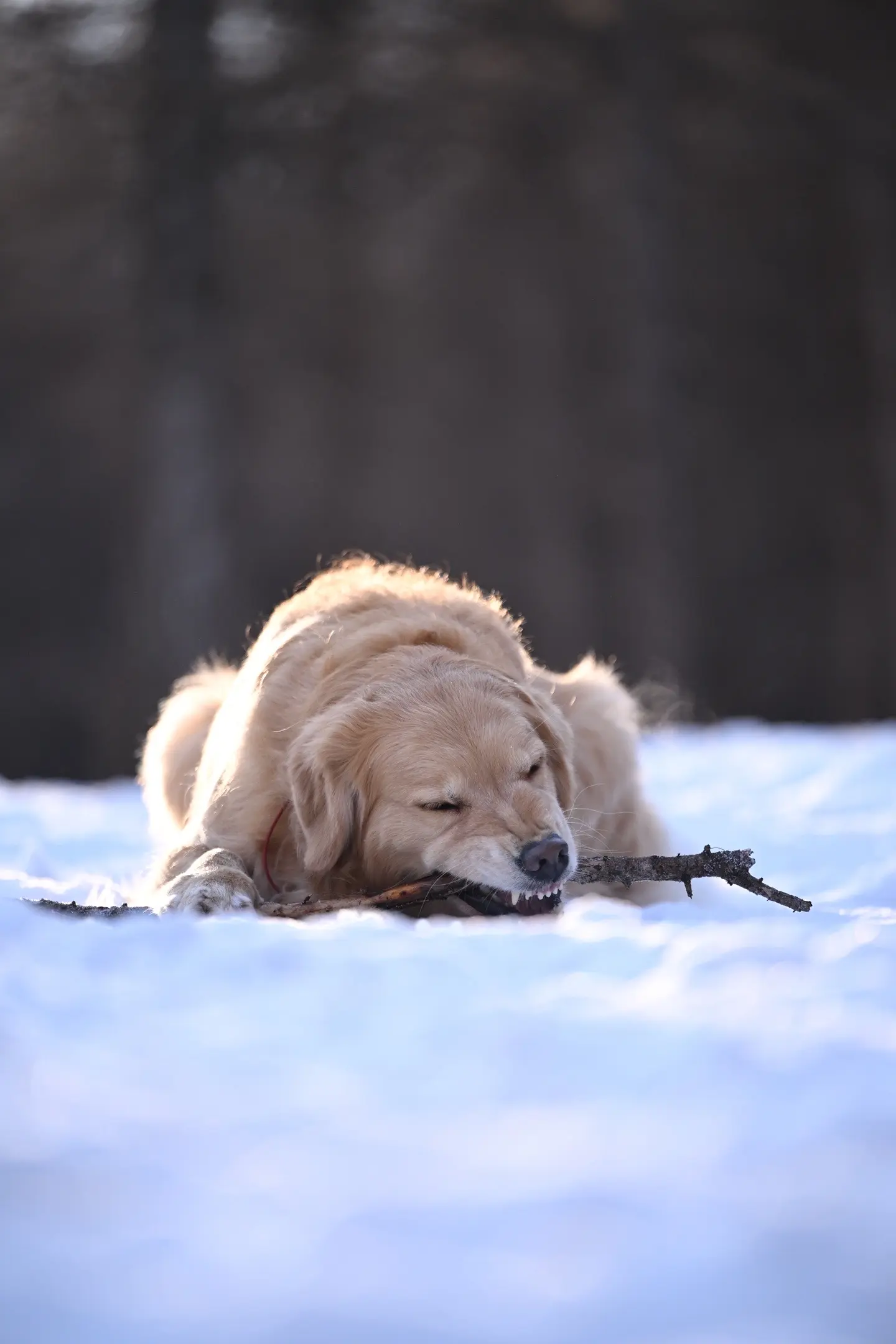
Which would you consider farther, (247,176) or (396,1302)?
(247,176)

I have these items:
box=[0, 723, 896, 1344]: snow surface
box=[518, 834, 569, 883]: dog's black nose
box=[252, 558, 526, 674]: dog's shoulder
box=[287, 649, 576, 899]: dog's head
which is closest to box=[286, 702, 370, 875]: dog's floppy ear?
box=[287, 649, 576, 899]: dog's head

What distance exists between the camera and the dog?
8.86ft

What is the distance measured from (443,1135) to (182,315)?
9166 millimetres

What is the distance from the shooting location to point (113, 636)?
31.6 ft

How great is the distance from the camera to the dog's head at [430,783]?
8.71 ft

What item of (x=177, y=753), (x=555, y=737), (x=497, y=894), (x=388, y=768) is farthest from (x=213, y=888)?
(x=177, y=753)

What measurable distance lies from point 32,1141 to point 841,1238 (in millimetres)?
800

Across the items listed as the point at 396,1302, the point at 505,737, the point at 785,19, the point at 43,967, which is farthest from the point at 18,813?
the point at 785,19

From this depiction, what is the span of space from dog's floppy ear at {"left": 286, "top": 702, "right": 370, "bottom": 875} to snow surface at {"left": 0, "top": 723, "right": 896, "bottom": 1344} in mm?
793

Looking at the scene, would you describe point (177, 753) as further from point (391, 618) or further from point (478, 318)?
point (478, 318)

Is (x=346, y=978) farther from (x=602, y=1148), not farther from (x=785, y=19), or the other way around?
(x=785, y=19)

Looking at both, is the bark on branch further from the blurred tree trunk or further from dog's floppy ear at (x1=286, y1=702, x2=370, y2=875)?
the blurred tree trunk

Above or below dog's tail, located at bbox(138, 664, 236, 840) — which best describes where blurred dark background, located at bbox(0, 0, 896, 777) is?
above

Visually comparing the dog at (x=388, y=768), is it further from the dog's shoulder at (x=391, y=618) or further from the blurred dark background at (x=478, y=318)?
the blurred dark background at (x=478, y=318)
